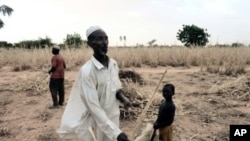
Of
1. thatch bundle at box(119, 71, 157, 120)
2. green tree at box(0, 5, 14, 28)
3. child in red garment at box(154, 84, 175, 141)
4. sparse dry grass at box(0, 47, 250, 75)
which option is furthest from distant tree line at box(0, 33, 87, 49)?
child in red garment at box(154, 84, 175, 141)

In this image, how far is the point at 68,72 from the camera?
11945mm

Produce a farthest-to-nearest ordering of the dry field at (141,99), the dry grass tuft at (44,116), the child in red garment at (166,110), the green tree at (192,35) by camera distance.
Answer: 1. the green tree at (192,35)
2. the dry grass tuft at (44,116)
3. the dry field at (141,99)
4. the child in red garment at (166,110)

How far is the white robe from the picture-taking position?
10.2ft

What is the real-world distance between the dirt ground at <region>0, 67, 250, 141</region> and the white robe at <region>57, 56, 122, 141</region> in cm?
287

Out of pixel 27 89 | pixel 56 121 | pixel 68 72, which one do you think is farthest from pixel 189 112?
pixel 68 72

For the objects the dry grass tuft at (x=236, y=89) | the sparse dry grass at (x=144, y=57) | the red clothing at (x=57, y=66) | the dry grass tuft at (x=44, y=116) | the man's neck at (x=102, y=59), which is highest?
the man's neck at (x=102, y=59)

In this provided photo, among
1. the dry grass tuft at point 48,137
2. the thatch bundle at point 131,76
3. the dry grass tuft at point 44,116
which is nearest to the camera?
the dry grass tuft at point 48,137

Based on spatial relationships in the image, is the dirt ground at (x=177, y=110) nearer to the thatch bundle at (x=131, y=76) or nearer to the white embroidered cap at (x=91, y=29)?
the thatch bundle at (x=131, y=76)

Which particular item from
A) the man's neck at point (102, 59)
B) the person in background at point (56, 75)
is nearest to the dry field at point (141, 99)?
the person in background at point (56, 75)

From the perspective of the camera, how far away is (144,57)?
14.7m

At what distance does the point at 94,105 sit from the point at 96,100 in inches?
1.6

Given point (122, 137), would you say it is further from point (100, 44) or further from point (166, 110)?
point (166, 110)

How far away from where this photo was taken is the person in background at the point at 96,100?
3.12m

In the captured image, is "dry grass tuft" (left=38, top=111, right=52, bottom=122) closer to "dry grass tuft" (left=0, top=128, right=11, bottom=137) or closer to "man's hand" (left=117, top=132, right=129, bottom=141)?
"dry grass tuft" (left=0, top=128, right=11, bottom=137)
